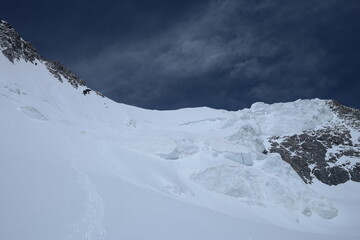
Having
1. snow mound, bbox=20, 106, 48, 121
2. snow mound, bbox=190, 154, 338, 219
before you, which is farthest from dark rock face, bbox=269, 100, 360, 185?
snow mound, bbox=20, 106, 48, 121

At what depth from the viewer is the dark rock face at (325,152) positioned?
58.0 meters

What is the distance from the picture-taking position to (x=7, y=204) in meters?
11.1

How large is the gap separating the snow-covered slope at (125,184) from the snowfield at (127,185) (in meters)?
0.07

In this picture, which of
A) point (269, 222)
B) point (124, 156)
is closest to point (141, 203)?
point (124, 156)

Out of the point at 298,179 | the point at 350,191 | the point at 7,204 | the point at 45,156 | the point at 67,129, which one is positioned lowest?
the point at 7,204

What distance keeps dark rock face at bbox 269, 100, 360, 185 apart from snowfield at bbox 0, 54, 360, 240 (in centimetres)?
2047

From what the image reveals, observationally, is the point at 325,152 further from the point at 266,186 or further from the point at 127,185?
the point at 127,185

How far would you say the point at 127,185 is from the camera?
58.6 ft

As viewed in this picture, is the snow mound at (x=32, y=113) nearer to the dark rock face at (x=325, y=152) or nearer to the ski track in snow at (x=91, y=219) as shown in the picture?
the ski track in snow at (x=91, y=219)

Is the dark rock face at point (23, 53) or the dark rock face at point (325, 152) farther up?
the dark rock face at point (325, 152)

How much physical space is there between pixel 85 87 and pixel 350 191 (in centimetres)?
4780

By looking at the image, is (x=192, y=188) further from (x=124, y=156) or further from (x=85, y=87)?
(x=85, y=87)

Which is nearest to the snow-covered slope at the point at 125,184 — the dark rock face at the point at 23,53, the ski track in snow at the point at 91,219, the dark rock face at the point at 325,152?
the ski track in snow at the point at 91,219

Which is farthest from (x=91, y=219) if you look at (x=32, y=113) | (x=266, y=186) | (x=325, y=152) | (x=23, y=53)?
(x=325, y=152)
